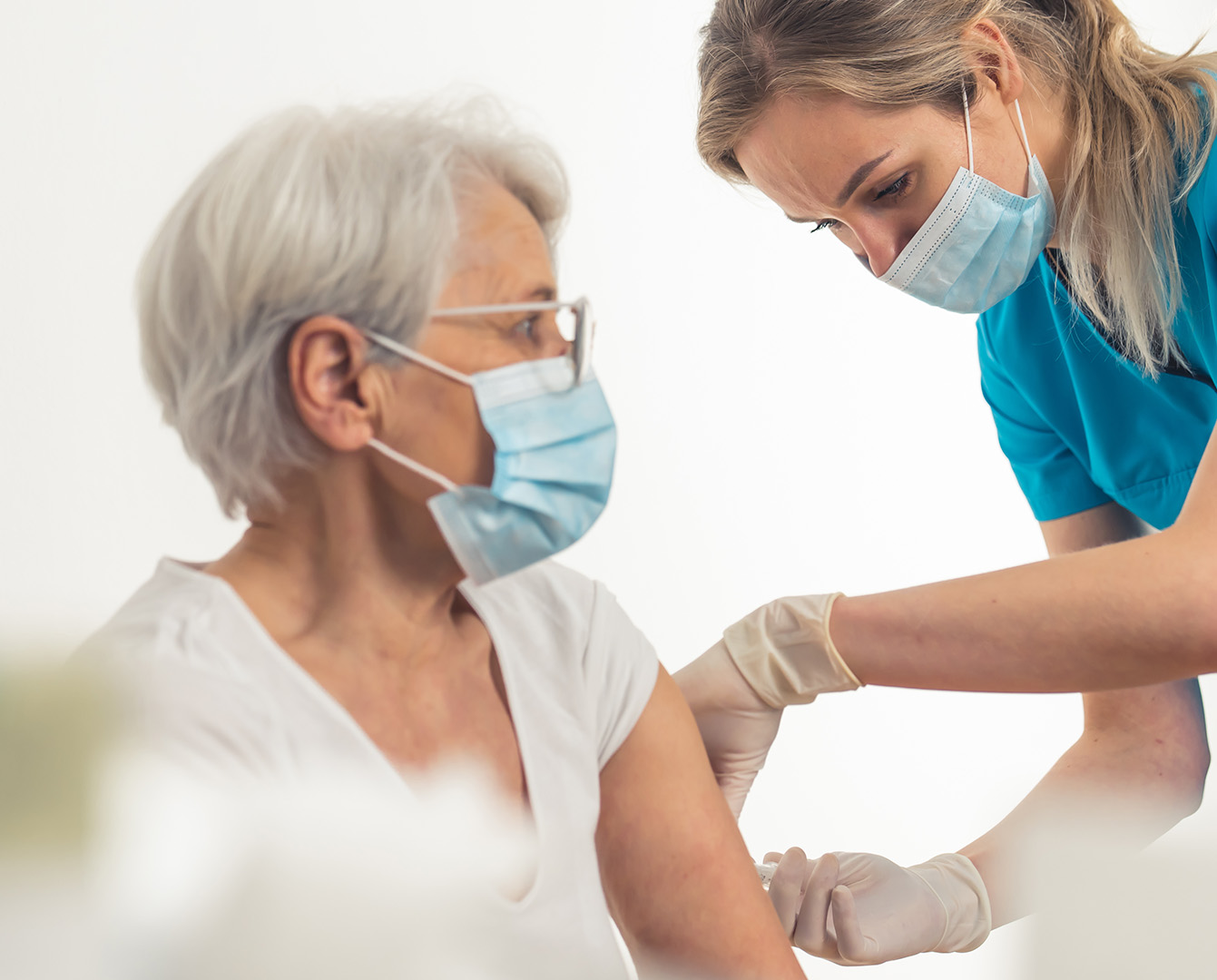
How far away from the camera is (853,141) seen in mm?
1251

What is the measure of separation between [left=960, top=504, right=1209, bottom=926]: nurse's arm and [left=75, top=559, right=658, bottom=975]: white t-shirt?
0.74 metres

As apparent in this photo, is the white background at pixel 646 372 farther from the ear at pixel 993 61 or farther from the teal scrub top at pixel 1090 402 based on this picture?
the ear at pixel 993 61

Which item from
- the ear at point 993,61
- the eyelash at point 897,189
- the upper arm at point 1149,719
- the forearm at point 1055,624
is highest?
the ear at point 993,61

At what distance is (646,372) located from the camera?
165cm

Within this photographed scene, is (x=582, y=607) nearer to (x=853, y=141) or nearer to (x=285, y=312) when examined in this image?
(x=285, y=312)

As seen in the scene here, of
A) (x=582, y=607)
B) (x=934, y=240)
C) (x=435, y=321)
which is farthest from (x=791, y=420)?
(x=435, y=321)

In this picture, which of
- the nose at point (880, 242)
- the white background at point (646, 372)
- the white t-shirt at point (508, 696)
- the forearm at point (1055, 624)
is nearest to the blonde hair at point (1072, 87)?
the nose at point (880, 242)

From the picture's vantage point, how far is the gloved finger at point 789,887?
1332mm

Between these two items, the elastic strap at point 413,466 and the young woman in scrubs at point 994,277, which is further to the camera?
the young woman in scrubs at point 994,277

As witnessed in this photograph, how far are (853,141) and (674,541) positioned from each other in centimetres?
64

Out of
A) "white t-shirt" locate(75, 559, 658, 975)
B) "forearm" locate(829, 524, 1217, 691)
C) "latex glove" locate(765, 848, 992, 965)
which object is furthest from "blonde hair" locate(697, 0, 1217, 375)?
"latex glove" locate(765, 848, 992, 965)

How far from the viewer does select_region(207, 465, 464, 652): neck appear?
943 mm

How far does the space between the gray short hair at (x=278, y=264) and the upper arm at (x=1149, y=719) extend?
1.14 metres

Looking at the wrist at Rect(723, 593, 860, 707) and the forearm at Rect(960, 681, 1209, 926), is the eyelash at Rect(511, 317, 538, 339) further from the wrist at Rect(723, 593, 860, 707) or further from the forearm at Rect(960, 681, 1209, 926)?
the forearm at Rect(960, 681, 1209, 926)
